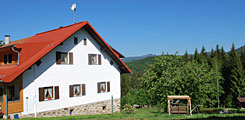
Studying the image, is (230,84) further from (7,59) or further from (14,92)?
(7,59)

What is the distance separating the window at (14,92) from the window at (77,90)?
417cm

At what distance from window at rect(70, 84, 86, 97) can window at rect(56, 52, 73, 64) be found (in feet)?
7.28

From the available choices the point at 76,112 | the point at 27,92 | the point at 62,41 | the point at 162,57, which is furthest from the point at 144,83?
the point at 27,92

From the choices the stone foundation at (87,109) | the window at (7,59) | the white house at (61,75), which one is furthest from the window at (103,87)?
the window at (7,59)

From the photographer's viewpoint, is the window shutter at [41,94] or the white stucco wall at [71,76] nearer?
the white stucco wall at [71,76]

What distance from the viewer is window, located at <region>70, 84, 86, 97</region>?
59.3 ft

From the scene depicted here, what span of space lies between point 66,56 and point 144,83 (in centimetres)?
1178

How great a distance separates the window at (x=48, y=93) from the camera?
51.6ft

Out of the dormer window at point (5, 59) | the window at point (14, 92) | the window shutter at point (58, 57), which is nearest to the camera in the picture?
the window at point (14, 92)

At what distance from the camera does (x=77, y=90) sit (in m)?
18.8

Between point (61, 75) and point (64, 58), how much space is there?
1.52 meters

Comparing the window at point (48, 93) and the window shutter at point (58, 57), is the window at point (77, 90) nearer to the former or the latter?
the window at point (48, 93)

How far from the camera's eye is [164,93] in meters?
22.6

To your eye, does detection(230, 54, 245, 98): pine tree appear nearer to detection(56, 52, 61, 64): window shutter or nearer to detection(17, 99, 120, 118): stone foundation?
detection(17, 99, 120, 118): stone foundation
